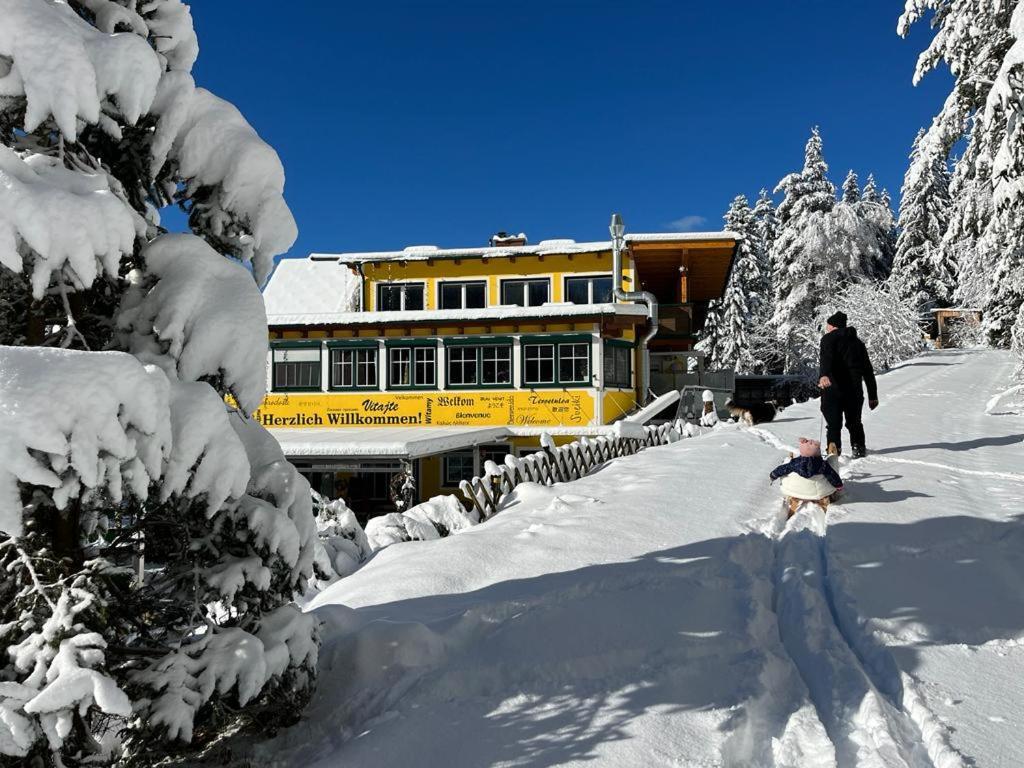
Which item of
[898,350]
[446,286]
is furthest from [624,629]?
[898,350]

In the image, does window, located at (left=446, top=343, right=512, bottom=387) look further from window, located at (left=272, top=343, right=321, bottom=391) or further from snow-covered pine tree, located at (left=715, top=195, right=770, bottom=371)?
snow-covered pine tree, located at (left=715, top=195, right=770, bottom=371)

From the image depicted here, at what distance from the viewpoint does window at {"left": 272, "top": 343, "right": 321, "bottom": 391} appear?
2162cm

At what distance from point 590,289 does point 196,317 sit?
838 inches

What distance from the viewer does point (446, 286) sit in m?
24.6

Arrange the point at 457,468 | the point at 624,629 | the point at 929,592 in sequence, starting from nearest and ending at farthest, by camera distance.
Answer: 1. the point at 624,629
2. the point at 929,592
3. the point at 457,468

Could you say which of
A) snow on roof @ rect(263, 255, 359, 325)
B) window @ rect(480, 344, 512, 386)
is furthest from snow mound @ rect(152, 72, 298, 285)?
snow on roof @ rect(263, 255, 359, 325)

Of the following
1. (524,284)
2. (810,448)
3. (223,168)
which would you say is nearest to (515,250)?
(524,284)

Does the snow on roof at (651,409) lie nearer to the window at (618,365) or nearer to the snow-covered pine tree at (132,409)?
the window at (618,365)

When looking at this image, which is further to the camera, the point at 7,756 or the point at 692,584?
the point at 692,584

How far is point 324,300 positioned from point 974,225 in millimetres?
23810

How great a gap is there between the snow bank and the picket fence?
5.54 m

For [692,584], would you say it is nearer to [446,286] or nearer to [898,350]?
[446,286]

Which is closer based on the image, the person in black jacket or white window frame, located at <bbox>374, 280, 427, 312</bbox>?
the person in black jacket

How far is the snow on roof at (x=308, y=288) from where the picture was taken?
29.3 m
